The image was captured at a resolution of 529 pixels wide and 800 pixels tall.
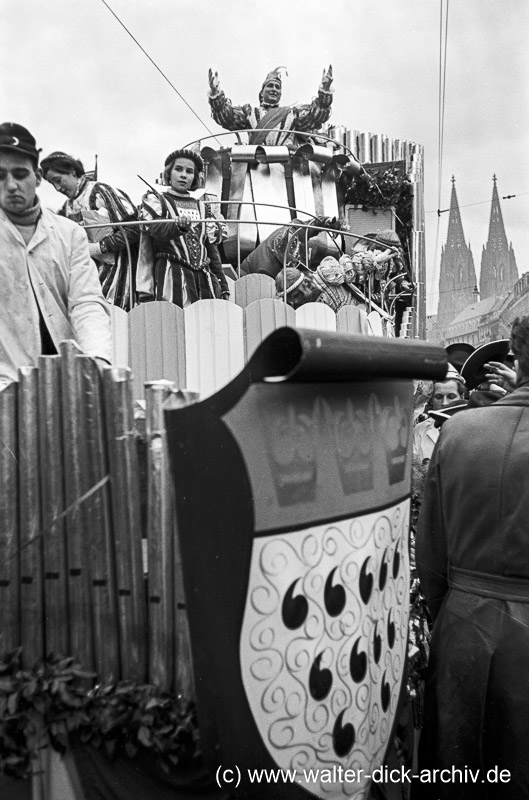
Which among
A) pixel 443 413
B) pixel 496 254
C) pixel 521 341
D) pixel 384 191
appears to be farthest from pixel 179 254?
pixel 496 254

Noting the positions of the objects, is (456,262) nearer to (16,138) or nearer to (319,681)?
(16,138)

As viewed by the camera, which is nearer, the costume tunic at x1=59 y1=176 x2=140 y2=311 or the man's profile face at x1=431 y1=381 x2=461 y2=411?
the man's profile face at x1=431 y1=381 x2=461 y2=411

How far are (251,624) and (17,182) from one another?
170 centimetres

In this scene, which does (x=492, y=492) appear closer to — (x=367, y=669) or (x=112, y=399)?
(x=367, y=669)

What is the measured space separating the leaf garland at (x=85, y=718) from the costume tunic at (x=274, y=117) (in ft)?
46.9

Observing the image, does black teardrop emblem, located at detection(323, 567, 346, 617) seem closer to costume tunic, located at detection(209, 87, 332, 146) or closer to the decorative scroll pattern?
the decorative scroll pattern

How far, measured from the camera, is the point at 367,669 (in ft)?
6.13

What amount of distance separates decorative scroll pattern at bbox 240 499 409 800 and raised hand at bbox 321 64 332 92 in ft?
47.7

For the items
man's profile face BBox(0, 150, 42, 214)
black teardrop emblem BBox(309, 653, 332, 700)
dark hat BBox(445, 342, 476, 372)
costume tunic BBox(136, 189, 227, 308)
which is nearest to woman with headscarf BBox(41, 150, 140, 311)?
costume tunic BBox(136, 189, 227, 308)

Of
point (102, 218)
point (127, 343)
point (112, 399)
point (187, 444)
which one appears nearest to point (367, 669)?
point (187, 444)

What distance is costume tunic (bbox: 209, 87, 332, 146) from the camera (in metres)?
14.8

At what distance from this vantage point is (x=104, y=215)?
6863 mm

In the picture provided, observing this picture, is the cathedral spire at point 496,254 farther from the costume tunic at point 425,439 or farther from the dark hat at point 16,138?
the dark hat at point 16,138

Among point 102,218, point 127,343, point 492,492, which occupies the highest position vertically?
point 102,218
